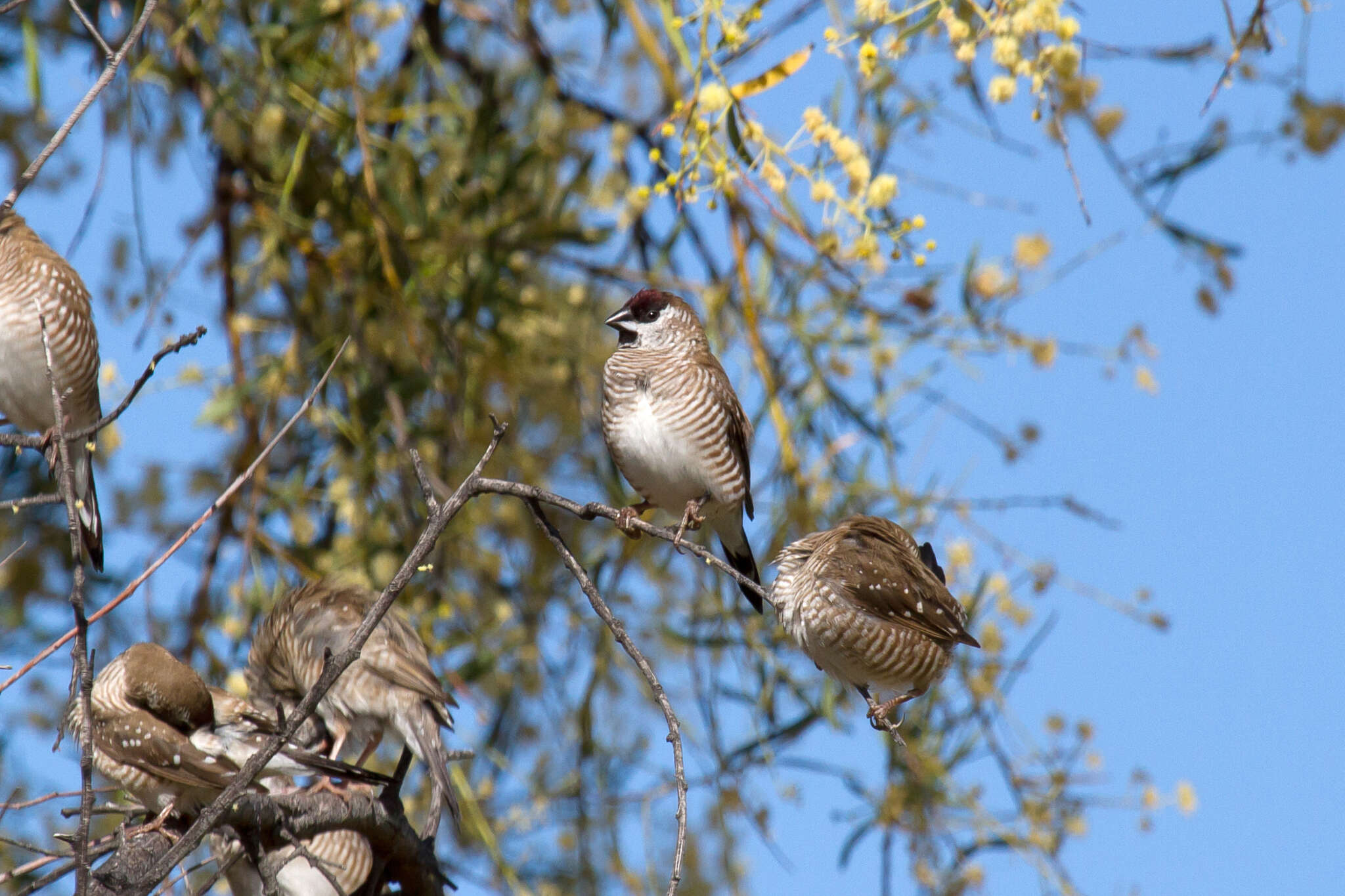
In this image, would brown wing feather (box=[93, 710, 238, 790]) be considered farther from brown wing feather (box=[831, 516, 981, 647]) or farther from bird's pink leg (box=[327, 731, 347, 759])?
brown wing feather (box=[831, 516, 981, 647])

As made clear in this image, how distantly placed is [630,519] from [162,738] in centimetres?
133

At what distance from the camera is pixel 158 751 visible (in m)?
3.57

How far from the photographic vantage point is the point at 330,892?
4.60m

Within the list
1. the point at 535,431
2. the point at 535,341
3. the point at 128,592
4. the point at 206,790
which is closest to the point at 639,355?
the point at 535,341

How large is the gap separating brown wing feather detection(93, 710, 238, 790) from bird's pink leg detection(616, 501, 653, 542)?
1.16 meters

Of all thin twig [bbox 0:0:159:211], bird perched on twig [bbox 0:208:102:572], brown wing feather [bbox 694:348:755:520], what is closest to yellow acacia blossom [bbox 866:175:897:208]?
brown wing feather [bbox 694:348:755:520]

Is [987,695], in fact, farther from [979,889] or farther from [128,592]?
[128,592]

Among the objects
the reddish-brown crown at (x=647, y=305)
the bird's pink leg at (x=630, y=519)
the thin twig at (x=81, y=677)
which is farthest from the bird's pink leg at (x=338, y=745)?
the thin twig at (x=81, y=677)

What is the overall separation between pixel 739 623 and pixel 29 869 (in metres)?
2.40

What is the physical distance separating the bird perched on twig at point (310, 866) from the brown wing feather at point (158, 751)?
0.20 m

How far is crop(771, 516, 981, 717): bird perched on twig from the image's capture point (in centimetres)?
353

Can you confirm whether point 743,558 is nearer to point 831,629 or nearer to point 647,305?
point 647,305

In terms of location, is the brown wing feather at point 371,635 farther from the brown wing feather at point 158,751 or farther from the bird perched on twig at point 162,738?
the brown wing feather at point 158,751

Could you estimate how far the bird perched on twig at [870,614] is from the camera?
353cm
